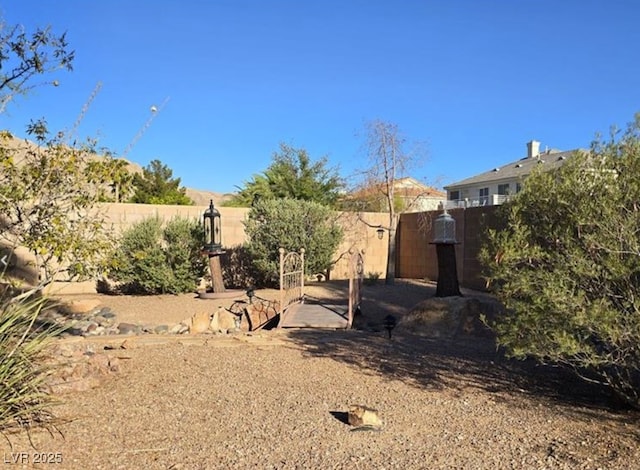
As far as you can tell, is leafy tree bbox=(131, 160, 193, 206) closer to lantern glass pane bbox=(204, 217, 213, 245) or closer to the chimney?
lantern glass pane bbox=(204, 217, 213, 245)

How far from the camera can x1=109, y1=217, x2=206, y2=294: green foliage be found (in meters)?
11.3

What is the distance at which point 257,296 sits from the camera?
36.4ft

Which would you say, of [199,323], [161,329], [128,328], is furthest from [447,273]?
[128,328]

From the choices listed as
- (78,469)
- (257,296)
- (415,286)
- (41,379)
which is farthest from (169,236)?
(78,469)

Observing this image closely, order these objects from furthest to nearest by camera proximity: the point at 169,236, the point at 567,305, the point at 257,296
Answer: the point at 169,236 → the point at 257,296 → the point at 567,305

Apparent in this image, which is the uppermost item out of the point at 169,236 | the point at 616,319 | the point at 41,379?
the point at 169,236

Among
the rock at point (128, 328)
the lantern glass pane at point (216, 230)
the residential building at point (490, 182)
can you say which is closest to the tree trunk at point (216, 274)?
the lantern glass pane at point (216, 230)

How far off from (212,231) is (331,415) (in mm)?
7664

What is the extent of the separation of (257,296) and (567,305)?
7.90m

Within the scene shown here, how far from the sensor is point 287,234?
12336mm

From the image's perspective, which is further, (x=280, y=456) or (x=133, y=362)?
(x=133, y=362)

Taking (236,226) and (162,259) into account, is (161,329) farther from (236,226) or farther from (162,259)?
(236,226)

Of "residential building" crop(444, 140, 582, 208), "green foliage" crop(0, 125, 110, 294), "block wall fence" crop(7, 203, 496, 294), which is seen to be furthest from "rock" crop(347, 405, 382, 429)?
"residential building" crop(444, 140, 582, 208)

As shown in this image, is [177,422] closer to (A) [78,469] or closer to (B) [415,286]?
(A) [78,469]
